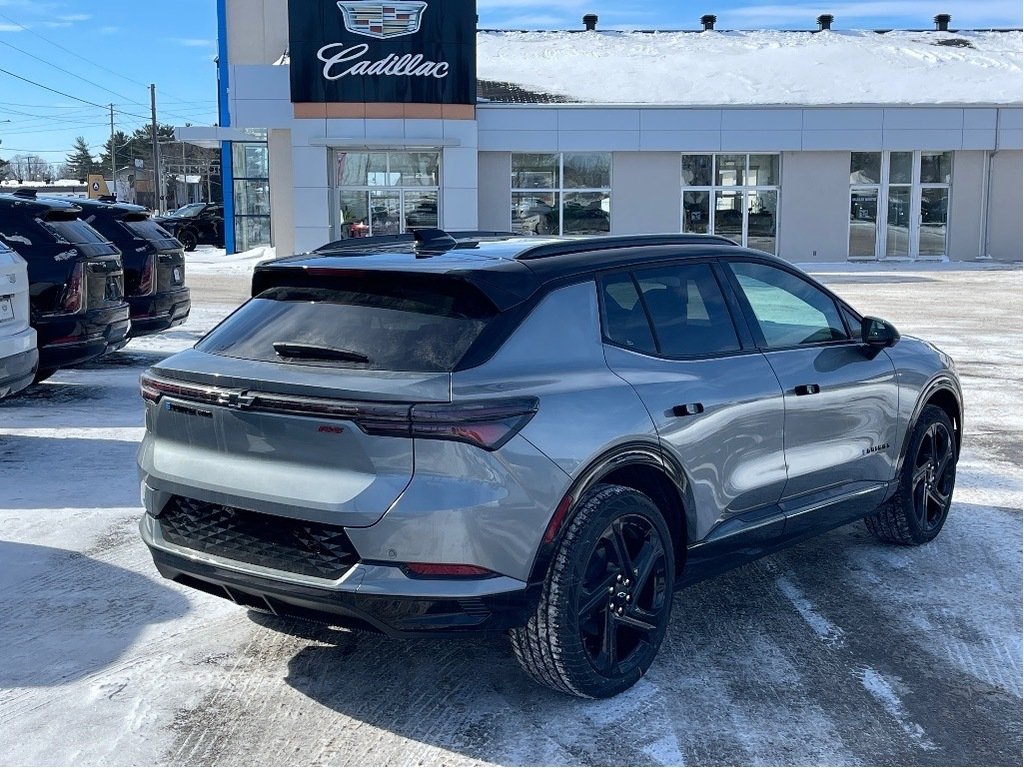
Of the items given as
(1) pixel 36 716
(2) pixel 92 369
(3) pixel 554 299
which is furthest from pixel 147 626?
(2) pixel 92 369

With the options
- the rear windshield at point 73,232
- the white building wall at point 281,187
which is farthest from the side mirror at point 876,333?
the white building wall at point 281,187

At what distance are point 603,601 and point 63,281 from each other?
23.0 ft

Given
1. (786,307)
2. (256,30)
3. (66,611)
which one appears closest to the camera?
(66,611)

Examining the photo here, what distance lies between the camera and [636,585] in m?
4.11

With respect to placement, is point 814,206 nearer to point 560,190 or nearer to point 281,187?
point 560,190

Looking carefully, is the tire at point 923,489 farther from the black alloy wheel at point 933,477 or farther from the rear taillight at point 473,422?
the rear taillight at point 473,422

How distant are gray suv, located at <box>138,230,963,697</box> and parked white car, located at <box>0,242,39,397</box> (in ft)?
12.4

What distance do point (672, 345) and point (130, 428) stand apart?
5759mm

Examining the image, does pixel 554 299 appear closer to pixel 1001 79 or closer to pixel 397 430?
pixel 397 430

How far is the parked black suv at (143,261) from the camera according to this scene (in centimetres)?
1170

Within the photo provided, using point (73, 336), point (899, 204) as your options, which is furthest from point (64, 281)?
point (899, 204)

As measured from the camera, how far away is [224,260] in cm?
3328

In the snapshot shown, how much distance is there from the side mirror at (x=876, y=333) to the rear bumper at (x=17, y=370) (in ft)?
18.1

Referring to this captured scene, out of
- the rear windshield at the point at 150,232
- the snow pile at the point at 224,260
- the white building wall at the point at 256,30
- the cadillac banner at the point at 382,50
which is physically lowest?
the snow pile at the point at 224,260
